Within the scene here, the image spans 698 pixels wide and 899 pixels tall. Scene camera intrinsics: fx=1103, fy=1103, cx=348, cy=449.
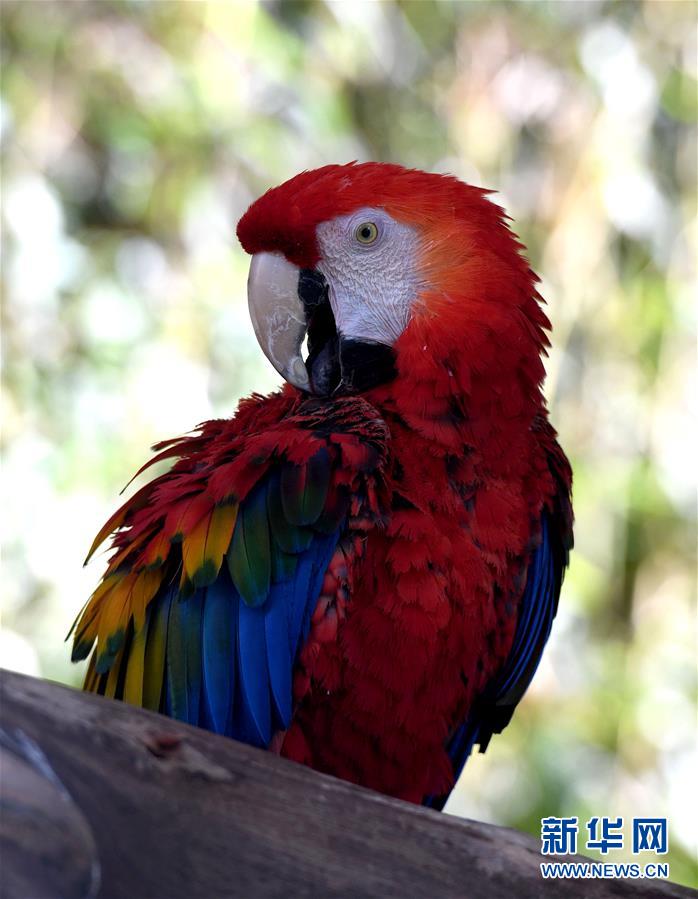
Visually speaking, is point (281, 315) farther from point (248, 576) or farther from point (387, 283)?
point (248, 576)

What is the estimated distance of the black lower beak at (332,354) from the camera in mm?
1345

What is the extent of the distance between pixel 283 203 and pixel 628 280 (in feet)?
5.89

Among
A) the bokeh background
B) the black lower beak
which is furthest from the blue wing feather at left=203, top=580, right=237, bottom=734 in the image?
the bokeh background

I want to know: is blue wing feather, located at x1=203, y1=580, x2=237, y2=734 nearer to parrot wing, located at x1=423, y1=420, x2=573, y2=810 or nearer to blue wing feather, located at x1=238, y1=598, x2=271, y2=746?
blue wing feather, located at x1=238, y1=598, x2=271, y2=746

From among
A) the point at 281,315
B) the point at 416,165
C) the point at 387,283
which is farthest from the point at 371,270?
the point at 416,165

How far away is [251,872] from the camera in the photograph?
0.90m

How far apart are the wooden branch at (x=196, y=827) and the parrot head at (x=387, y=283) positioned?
524mm

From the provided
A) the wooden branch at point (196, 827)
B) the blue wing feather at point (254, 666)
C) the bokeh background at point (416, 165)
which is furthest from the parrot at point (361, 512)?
the bokeh background at point (416, 165)

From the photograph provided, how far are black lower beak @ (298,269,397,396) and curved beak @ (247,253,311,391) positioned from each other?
12 millimetres

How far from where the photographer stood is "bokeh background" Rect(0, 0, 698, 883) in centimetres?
267

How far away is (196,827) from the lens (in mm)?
884

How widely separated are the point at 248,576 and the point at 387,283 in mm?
400

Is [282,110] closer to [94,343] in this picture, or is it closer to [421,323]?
[94,343]

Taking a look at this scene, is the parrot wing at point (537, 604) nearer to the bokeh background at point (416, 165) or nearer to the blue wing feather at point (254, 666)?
the blue wing feather at point (254, 666)
